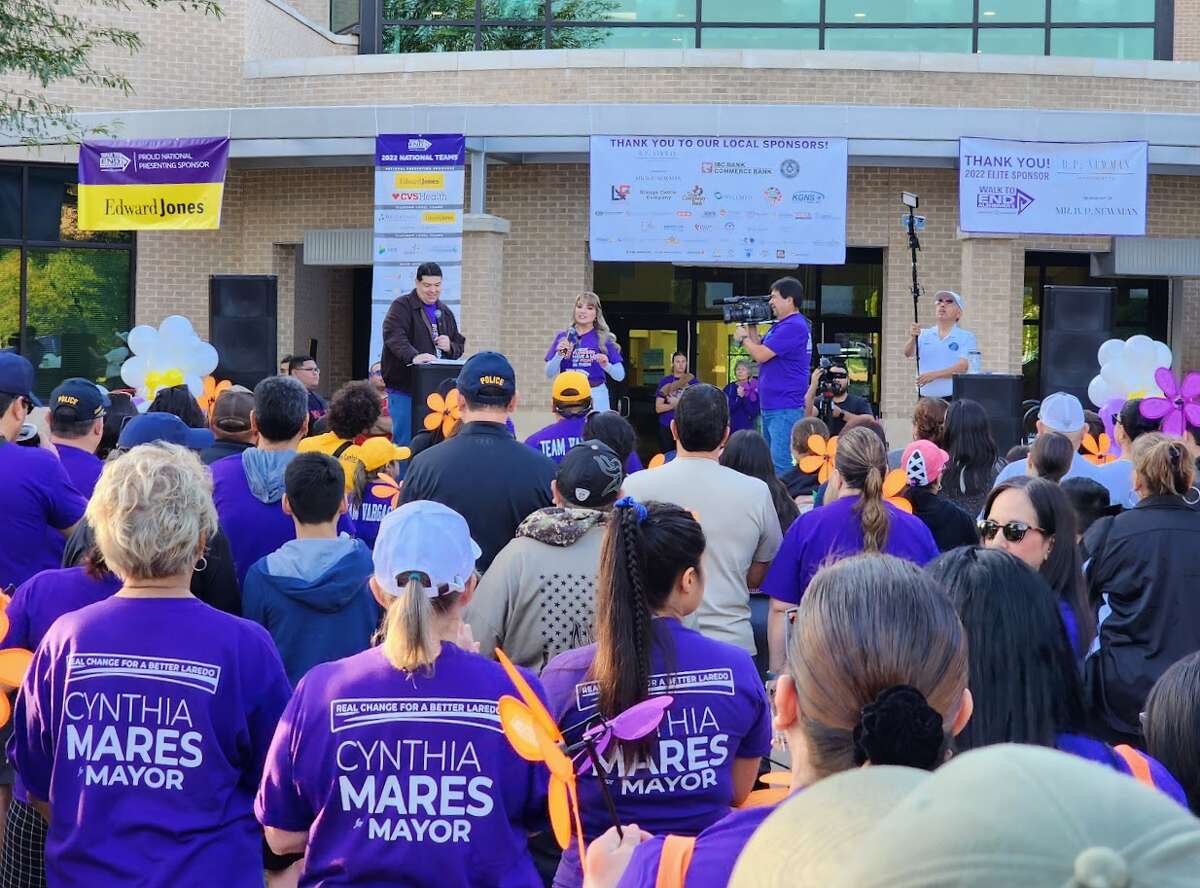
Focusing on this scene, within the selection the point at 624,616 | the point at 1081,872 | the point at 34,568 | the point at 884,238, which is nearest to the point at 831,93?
the point at 884,238

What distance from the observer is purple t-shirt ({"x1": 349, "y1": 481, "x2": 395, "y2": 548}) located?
6.22m

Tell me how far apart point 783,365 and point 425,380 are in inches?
118

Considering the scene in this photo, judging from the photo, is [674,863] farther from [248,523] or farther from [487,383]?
[487,383]

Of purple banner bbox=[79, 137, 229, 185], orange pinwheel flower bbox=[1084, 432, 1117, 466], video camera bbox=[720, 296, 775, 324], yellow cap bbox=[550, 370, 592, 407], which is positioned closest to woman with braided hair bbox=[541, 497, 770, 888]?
yellow cap bbox=[550, 370, 592, 407]

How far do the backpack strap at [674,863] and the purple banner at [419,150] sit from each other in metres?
15.1

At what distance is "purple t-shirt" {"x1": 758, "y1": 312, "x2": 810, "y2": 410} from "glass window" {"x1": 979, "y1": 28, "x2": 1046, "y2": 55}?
11.5 metres

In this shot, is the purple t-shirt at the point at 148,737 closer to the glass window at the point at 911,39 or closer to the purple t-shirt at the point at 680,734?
the purple t-shirt at the point at 680,734

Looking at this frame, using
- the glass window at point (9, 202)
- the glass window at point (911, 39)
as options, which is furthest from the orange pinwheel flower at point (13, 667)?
the glass window at point (911, 39)

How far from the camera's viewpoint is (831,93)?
61.9 ft

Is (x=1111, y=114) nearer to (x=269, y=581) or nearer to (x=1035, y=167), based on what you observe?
(x=1035, y=167)

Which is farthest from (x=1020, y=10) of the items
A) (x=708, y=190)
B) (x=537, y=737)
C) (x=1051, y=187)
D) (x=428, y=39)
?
(x=537, y=737)

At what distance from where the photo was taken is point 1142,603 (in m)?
4.77

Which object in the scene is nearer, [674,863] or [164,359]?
[674,863]

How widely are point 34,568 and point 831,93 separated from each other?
1534cm
